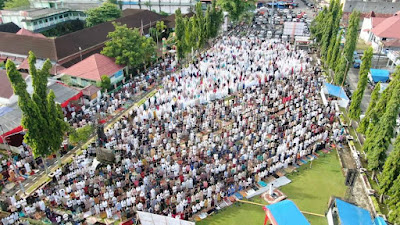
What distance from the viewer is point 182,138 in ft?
65.4

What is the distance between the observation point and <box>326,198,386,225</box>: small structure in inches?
505

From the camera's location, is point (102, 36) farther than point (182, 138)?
Yes

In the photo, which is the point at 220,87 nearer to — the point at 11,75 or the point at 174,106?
the point at 174,106

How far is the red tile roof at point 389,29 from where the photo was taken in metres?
35.4

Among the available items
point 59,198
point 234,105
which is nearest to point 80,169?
point 59,198

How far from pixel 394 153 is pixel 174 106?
13.8m

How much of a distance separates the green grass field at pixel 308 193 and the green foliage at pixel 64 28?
41.2 m

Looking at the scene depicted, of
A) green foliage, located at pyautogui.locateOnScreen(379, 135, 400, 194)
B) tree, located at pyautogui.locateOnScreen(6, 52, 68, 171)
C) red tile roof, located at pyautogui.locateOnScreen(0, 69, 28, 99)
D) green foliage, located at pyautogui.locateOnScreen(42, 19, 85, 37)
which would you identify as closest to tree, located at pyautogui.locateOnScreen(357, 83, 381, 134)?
green foliage, located at pyautogui.locateOnScreen(379, 135, 400, 194)

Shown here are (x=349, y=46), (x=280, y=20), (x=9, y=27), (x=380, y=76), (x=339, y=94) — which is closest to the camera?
(x=339, y=94)

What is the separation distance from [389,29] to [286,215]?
32.8m

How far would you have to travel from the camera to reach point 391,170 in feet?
45.9

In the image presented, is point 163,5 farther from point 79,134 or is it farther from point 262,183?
point 262,183

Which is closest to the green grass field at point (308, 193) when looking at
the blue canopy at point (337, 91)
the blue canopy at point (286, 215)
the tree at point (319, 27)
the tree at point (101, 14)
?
the blue canopy at point (286, 215)

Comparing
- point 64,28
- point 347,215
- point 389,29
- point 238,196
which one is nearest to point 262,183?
point 238,196
